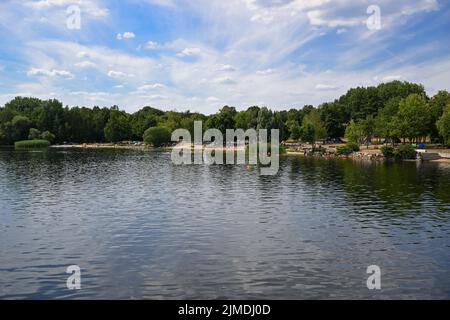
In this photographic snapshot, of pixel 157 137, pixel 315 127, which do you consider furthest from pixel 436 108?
pixel 157 137

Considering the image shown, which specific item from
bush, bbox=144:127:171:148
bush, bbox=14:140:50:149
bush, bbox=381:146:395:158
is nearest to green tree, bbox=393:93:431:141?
bush, bbox=381:146:395:158

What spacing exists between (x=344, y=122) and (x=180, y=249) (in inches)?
6633

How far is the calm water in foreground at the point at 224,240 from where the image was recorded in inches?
905

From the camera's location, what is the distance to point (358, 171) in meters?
80.3

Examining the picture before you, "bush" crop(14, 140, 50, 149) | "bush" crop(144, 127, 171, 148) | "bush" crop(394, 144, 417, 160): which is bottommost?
"bush" crop(394, 144, 417, 160)

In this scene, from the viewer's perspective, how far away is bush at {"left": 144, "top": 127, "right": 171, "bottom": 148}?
607 feet

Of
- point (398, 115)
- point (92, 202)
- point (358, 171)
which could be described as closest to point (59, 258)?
point (92, 202)

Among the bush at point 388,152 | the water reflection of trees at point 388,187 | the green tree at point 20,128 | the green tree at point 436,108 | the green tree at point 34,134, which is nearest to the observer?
the water reflection of trees at point 388,187

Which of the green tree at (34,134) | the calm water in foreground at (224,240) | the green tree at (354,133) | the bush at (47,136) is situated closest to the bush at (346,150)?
the green tree at (354,133)

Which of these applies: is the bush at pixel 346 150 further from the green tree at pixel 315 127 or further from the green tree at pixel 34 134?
the green tree at pixel 34 134

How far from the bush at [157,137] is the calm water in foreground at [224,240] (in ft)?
412

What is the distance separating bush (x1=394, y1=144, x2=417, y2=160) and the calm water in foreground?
53436mm

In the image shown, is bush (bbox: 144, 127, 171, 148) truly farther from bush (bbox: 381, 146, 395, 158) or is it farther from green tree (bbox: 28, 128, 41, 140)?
bush (bbox: 381, 146, 395, 158)
